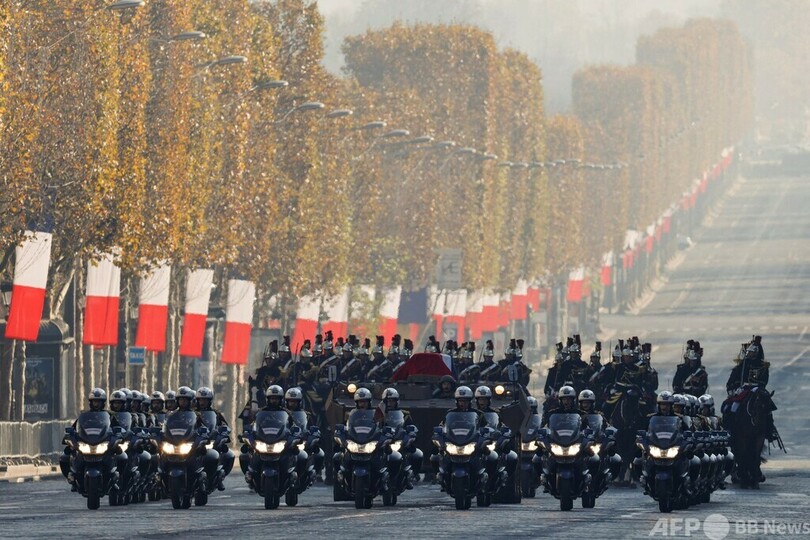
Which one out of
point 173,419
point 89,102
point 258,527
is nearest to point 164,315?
point 89,102

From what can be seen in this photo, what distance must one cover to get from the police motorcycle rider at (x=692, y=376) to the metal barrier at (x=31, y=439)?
59.8 feet

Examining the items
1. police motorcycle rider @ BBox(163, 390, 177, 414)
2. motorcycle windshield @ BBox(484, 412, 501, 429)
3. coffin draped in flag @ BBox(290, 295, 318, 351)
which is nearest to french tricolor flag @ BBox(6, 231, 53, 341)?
police motorcycle rider @ BBox(163, 390, 177, 414)

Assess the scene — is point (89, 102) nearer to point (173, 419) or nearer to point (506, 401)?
point (506, 401)

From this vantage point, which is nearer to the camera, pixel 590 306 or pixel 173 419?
pixel 173 419

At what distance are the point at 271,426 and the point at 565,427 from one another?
4662 mm

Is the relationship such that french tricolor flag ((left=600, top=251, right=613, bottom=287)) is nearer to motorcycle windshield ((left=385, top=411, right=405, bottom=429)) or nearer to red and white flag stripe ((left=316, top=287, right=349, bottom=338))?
red and white flag stripe ((left=316, top=287, right=349, bottom=338))

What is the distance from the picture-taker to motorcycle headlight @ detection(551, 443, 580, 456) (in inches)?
1615

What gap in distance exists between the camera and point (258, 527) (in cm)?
3522

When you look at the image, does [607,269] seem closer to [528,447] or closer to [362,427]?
[528,447]

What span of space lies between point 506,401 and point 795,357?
8868 centimetres

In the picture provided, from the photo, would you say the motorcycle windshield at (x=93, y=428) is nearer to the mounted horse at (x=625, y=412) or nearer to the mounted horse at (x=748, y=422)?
the mounted horse at (x=625, y=412)

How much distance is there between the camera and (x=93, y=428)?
131ft

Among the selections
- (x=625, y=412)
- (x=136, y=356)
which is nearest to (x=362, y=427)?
(x=625, y=412)

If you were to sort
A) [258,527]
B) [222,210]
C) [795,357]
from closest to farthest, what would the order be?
[258,527] → [222,210] → [795,357]
